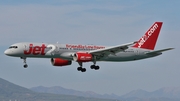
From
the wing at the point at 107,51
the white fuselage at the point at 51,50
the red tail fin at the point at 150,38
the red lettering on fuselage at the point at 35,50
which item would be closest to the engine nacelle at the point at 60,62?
the white fuselage at the point at 51,50

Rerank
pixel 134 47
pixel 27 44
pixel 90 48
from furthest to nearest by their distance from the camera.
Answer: pixel 134 47 < pixel 90 48 < pixel 27 44

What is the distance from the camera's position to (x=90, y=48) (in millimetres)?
108875

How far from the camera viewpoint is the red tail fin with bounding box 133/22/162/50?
119 meters

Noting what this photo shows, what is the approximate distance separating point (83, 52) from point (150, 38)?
2501 cm

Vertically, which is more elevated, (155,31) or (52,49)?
(155,31)

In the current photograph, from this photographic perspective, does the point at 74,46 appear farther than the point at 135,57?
No

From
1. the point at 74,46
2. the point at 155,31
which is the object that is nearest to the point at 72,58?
the point at 74,46

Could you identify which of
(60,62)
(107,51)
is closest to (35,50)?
(60,62)

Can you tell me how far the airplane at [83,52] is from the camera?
327 feet

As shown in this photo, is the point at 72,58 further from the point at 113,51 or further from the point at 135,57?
the point at 135,57

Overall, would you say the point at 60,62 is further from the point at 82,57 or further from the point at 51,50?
the point at 51,50

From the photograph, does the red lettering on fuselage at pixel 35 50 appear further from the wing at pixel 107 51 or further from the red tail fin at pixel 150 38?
the red tail fin at pixel 150 38

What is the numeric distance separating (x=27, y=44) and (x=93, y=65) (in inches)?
727

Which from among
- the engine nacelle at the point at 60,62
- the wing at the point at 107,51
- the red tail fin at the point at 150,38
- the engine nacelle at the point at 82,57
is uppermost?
the red tail fin at the point at 150,38
